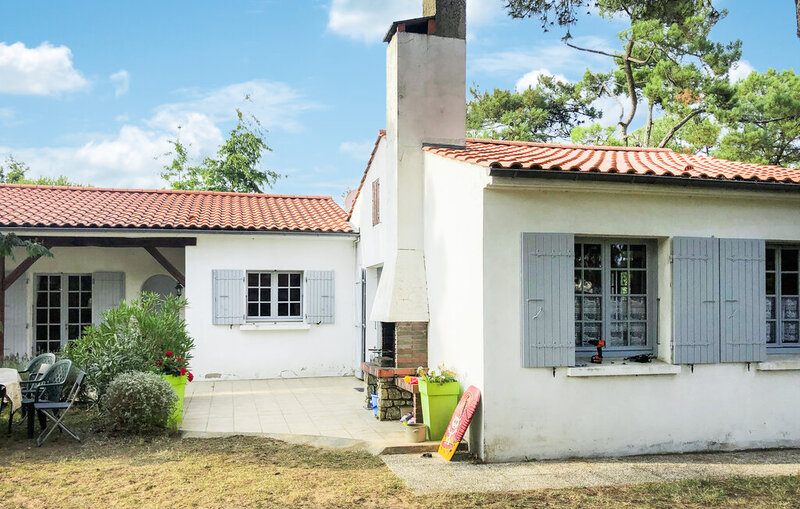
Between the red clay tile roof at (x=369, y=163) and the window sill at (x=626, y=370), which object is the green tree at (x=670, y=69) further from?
the window sill at (x=626, y=370)

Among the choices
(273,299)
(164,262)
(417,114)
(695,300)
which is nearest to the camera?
(695,300)

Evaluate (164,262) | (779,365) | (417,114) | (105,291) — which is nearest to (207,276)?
(164,262)

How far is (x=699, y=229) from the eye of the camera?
789 cm

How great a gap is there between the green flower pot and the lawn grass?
0.81 metres

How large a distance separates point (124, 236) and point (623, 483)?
10305mm

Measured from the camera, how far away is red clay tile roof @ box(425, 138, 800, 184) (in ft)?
23.7

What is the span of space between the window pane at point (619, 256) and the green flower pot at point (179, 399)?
5.86 meters

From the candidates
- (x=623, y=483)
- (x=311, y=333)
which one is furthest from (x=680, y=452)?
(x=311, y=333)

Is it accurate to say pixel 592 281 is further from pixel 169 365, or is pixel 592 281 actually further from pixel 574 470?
pixel 169 365

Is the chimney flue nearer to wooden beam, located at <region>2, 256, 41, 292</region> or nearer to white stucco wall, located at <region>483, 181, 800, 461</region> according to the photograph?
white stucco wall, located at <region>483, 181, 800, 461</region>

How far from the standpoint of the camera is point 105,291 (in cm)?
1430

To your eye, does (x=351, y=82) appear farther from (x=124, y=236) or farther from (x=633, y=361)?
(x=633, y=361)

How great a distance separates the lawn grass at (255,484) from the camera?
582 centimetres

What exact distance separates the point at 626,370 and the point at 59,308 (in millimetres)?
12114
